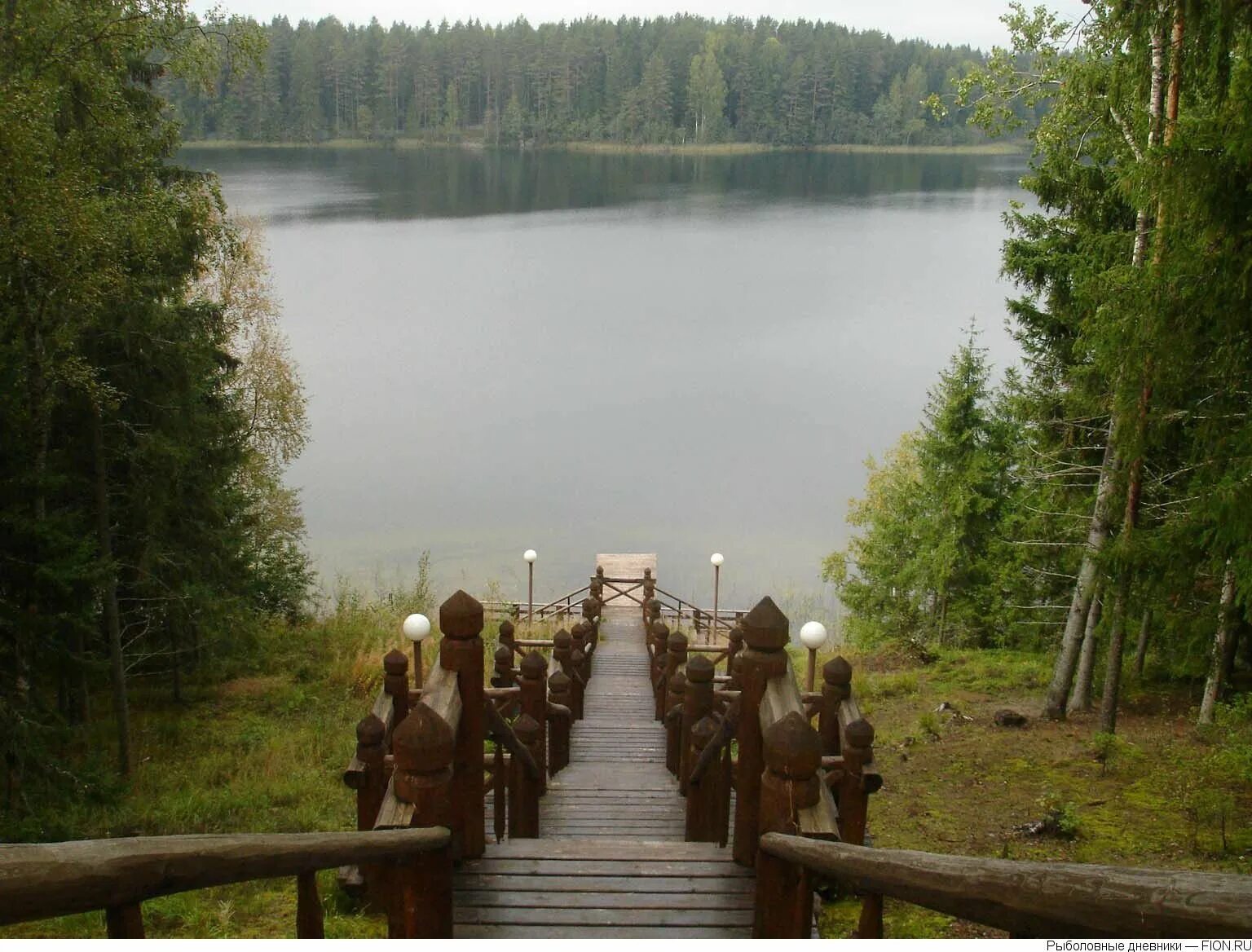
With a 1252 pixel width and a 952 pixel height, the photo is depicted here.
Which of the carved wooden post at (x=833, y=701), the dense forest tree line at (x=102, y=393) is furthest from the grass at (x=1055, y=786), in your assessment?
the dense forest tree line at (x=102, y=393)

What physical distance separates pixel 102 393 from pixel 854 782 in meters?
8.73

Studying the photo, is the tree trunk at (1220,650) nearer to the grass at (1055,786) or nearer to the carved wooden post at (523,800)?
the grass at (1055,786)

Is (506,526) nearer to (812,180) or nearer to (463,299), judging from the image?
(463,299)

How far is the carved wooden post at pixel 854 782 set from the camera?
4.80 m

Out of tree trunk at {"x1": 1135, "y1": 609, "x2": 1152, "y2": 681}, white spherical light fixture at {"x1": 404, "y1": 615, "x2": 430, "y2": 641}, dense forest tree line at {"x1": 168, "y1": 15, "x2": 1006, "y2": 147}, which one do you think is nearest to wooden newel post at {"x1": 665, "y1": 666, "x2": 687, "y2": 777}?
white spherical light fixture at {"x1": 404, "y1": 615, "x2": 430, "y2": 641}

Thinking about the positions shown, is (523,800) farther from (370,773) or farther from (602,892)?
(602,892)

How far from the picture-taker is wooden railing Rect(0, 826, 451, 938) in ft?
5.50

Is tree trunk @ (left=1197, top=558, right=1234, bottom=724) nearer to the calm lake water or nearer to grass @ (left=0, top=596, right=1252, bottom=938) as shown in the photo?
grass @ (left=0, top=596, right=1252, bottom=938)

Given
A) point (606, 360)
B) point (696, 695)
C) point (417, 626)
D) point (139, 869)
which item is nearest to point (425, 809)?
point (139, 869)

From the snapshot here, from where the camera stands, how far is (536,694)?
243 inches

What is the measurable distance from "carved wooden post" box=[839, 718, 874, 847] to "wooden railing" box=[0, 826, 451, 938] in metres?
2.89

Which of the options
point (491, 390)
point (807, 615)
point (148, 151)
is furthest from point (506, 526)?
point (148, 151)
